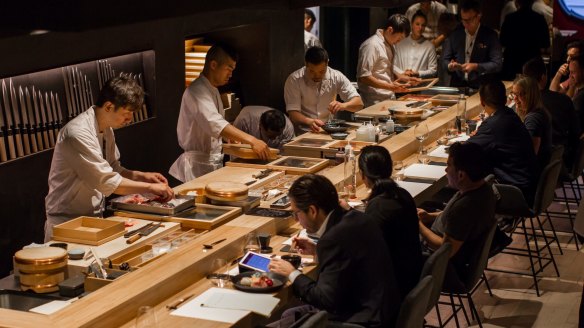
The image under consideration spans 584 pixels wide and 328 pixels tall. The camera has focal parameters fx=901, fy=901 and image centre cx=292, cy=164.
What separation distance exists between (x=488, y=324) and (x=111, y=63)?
371cm

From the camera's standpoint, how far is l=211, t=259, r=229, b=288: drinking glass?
14.0 feet

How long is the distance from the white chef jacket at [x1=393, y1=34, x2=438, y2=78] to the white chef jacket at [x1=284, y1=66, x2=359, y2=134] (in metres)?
2.39

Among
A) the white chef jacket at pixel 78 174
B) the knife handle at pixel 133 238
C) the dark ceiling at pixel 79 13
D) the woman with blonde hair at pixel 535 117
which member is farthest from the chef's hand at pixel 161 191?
the woman with blonde hair at pixel 535 117

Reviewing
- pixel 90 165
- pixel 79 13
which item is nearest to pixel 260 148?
pixel 90 165

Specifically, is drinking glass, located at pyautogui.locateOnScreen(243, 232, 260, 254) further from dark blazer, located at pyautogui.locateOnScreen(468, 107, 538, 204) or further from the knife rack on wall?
dark blazer, located at pyautogui.locateOnScreen(468, 107, 538, 204)

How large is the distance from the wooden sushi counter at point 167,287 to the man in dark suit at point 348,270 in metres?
0.24

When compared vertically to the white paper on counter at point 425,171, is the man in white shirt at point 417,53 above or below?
above

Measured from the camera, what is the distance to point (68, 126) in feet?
16.2

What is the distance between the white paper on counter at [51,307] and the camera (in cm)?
388

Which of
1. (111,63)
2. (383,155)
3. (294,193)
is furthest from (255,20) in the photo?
(294,193)

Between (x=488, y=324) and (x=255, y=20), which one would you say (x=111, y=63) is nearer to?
(x=255, y=20)

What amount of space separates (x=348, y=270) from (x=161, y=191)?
4.99 feet

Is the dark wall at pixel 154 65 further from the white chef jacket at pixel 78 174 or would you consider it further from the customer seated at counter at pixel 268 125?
the customer seated at counter at pixel 268 125

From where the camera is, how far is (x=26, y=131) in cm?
646
